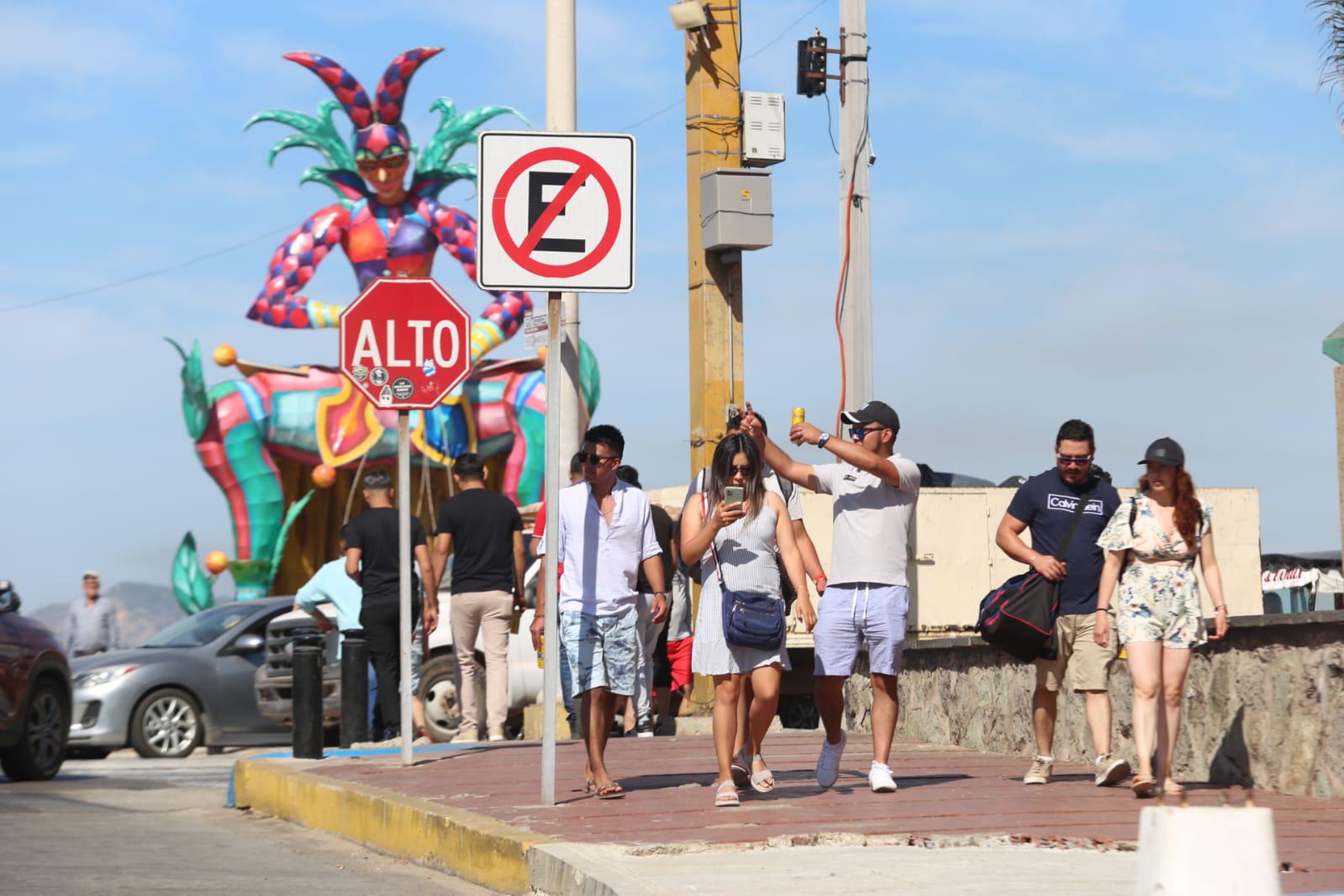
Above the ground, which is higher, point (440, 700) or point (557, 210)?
point (557, 210)

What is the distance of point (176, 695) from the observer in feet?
59.3

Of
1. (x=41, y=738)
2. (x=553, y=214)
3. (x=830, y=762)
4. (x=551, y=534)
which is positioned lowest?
(x=41, y=738)

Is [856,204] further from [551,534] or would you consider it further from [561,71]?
[551,534]

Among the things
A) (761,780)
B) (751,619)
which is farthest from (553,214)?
(761,780)

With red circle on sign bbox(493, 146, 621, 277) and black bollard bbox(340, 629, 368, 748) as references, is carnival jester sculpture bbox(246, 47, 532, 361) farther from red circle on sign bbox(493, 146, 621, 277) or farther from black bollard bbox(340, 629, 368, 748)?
red circle on sign bbox(493, 146, 621, 277)

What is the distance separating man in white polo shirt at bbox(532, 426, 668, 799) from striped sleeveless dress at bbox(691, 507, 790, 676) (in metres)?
0.32

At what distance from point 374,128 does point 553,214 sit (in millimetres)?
29898

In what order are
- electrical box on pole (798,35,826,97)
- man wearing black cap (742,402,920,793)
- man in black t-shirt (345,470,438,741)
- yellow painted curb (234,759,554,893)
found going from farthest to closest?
1. electrical box on pole (798,35,826,97)
2. man in black t-shirt (345,470,438,741)
3. man wearing black cap (742,402,920,793)
4. yellow painted curb (234,759,554,893)

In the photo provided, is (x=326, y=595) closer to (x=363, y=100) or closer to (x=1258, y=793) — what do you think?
(x=1258, y=793)

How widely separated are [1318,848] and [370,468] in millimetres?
33196

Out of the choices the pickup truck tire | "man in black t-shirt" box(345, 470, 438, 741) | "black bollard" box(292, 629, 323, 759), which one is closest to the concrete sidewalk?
"black bollard" box(292, 629, 323, 759)

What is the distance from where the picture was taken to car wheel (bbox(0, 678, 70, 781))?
14.1 meters

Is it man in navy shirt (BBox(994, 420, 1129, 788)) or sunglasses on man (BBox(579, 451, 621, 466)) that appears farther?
man in navy shirt (BBox(994, 420, 1129, 788))

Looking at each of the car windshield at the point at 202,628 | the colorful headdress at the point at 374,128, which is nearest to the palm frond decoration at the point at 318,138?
the colorful headdress at the point at 374,128
